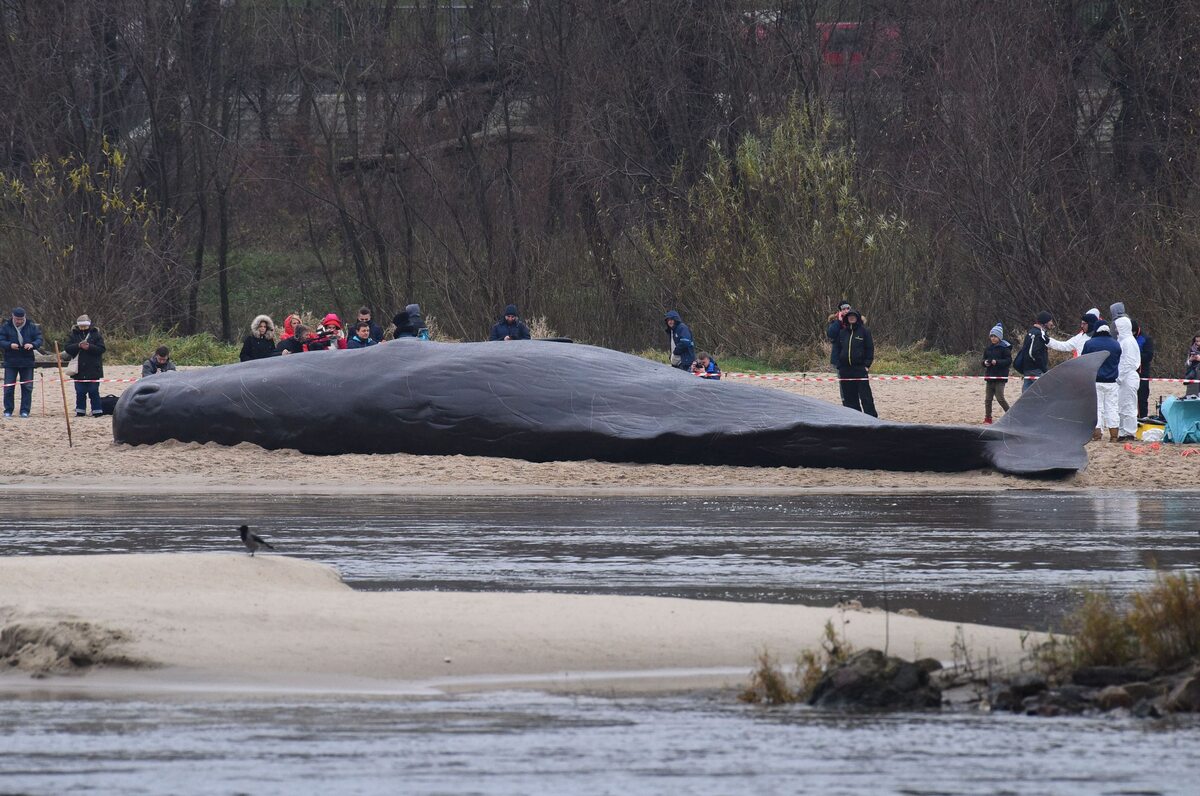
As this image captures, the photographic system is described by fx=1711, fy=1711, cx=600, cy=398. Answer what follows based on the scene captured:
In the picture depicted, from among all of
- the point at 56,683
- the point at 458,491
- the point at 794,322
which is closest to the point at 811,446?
the point at 458,491

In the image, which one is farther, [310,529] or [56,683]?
[310,529]

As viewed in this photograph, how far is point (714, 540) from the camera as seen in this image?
489 inches

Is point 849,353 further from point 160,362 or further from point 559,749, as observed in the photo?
point 559,749

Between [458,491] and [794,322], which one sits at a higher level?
[794,322]

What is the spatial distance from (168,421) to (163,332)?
2135cm

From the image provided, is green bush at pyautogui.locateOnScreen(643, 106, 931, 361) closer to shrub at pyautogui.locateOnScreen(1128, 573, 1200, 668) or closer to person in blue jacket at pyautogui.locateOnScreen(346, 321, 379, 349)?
person in blue jacket at pyautogui.locateOnScreen(346, 321, 379, 349)

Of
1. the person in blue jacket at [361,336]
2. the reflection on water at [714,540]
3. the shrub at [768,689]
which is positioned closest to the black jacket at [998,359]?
the reflection on water at [714,540]

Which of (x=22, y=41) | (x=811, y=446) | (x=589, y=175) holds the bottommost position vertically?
(x=811, y=446)

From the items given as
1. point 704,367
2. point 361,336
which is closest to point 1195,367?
point 704,367

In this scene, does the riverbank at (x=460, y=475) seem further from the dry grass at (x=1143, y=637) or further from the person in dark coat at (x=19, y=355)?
the dry grass at (x=1143, y=637)

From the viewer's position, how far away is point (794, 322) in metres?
33.4

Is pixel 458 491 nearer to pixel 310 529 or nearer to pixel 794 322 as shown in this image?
pixel 310 529

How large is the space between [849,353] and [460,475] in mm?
6854

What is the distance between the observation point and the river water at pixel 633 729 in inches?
251
